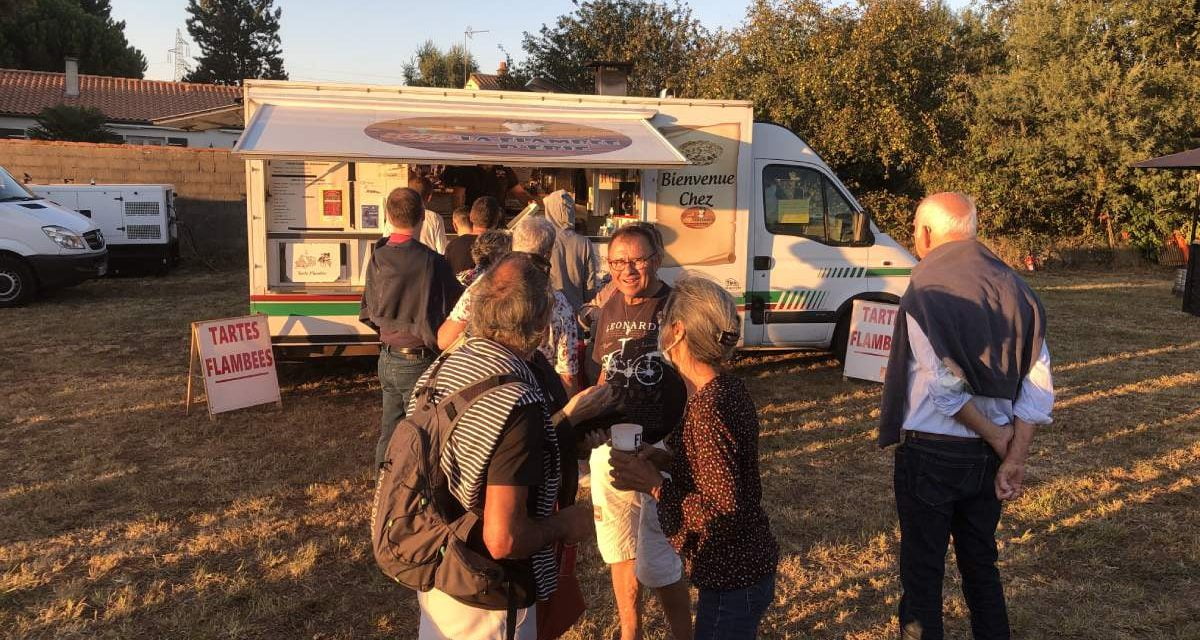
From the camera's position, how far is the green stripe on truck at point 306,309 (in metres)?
6.82

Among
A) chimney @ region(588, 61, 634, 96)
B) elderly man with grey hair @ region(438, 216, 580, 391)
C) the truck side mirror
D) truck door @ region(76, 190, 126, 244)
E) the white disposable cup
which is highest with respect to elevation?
chimney @ region(588, 61, 634, 96)

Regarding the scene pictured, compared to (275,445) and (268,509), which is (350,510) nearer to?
(268,509)

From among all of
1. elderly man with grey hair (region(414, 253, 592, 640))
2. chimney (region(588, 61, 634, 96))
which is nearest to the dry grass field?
elderly man with grey hair (region(414, 253, 592, 640))

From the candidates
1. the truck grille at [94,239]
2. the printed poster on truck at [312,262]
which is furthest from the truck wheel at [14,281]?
the printed poster on truck at [312,262]

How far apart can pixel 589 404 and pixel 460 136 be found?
4.40 metres

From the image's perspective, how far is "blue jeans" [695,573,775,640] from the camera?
2332mm

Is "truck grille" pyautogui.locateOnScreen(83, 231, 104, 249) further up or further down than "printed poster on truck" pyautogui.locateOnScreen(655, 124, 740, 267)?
further down

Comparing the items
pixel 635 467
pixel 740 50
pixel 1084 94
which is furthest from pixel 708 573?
pixel 1084 94

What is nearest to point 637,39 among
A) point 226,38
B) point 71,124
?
point 71,124

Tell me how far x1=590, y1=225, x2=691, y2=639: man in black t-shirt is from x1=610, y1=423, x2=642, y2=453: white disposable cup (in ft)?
1.47

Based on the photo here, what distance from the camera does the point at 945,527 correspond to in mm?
2912

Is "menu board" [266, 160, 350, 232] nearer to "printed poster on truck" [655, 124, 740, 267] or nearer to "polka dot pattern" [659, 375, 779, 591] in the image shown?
"printed poster on truck" [655, 124, 740, 267]

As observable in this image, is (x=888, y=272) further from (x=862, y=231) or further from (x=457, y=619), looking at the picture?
(x=457, y=619)

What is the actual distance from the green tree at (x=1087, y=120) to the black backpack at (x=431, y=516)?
20846 millimetres
